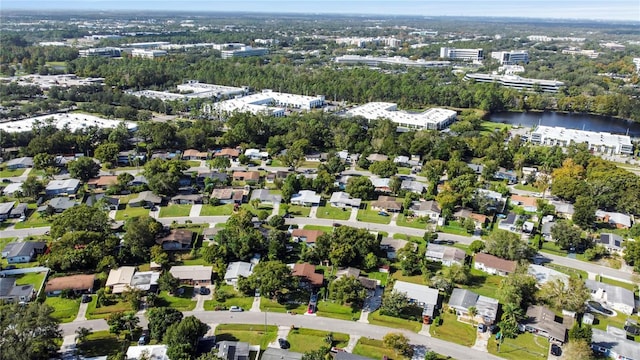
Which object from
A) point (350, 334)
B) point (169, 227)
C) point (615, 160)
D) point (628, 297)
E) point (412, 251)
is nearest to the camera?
point (350, 334)

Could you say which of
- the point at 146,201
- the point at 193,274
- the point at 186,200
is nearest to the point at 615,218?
the point at 193,274

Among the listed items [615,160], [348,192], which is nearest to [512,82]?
[615,160]

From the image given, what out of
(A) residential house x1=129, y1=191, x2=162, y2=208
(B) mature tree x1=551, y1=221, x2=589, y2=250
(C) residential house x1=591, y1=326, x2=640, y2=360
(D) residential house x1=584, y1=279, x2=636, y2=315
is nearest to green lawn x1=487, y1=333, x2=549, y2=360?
(C) residential house x1=591, y1=326, x2=640, y2=360

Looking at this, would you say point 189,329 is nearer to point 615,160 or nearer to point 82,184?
point 82,184

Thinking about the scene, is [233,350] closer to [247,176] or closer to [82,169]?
[247,176]

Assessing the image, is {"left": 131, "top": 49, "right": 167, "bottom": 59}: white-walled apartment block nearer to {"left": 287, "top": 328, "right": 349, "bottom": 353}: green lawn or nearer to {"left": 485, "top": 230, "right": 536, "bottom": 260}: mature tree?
{"left": 485, "top": 230, "right": 536, "bottom": 260}: mature tree

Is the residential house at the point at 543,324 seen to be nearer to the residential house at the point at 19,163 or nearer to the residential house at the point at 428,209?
the residential house at the point at 428,209
